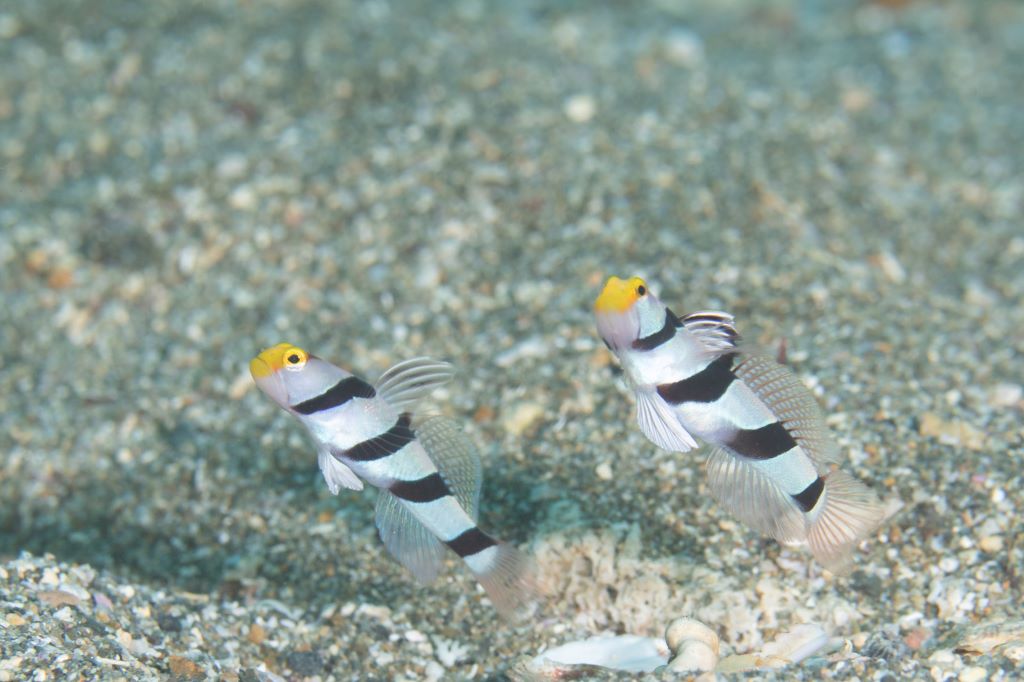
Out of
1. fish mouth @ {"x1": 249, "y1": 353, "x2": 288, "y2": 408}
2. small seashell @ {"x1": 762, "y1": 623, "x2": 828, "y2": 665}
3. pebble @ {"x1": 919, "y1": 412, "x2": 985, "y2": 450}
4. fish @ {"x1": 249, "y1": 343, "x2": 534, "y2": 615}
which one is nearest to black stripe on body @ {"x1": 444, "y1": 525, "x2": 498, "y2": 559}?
fish @ {"x1": 249, "y1": 343, "x2": 534, "y2": 615}

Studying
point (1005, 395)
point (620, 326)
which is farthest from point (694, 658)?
point (1005, 395)

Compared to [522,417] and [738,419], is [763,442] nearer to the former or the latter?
[738,419]

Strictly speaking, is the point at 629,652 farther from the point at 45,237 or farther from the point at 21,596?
the point at 45,237

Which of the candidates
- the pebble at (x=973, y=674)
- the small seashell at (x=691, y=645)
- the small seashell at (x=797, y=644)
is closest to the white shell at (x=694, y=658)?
the small seashell at (x=691, y=645)

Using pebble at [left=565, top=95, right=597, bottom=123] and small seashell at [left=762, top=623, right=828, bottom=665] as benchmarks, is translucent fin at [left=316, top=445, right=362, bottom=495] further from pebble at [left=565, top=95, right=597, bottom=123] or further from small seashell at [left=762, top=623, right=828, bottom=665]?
pebble at [left=565, top=95, right=597, bottom=123]

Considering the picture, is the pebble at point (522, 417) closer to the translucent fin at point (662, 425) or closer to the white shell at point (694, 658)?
the white shell at point (694, 658)
